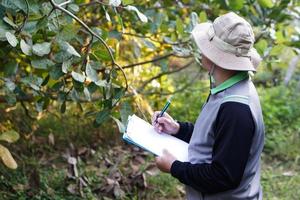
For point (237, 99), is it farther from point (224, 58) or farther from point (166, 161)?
point (166, 161)

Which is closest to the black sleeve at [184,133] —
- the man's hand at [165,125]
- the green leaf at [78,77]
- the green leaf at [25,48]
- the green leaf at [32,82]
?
the man's hand at [165,125]

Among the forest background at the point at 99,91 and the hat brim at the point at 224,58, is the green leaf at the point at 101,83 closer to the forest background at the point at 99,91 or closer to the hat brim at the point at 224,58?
the forest background at the point at 99,91

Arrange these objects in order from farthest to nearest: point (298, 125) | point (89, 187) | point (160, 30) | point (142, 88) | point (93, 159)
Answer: point (298, 125)
point (142, 88)
point (93, 159)
point (89, 187)
point (160, 30)

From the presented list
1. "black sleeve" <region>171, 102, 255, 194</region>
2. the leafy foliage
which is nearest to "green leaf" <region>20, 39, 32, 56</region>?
the leafy foliage

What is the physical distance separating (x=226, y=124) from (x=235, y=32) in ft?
1.10

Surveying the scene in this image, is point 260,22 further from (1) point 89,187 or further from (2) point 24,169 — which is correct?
(2) point 24,169

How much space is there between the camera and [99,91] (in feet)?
10.1

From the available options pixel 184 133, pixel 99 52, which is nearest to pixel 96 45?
pixel 99 52

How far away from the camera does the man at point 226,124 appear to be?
6.25 feet

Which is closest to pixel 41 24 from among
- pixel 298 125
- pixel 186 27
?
pixel 186 27

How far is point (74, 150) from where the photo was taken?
430 centimetres

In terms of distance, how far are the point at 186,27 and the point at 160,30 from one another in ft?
1.25

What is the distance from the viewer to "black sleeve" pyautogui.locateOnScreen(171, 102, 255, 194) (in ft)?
6.20

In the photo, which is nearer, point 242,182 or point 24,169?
point 242,182
